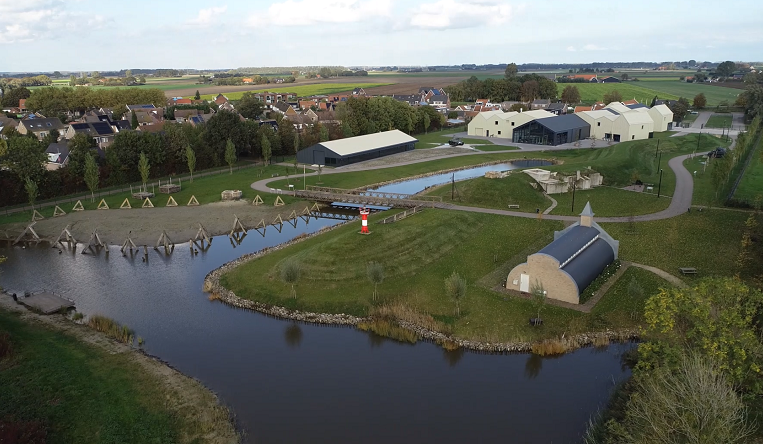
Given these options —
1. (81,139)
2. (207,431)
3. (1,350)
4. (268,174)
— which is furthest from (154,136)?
(207,431)

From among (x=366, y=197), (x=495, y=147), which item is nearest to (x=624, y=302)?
(x=366, y=197)

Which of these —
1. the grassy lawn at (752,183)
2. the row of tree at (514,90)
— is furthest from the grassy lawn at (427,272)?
the row of tree at (514,90)

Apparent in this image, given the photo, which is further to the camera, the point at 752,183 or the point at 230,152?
the point at 230,152

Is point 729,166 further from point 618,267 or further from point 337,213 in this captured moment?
point 337,213

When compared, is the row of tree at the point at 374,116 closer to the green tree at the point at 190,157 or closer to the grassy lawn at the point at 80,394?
the green tree at the point at 190,157

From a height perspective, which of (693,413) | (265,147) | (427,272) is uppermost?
(693,413)

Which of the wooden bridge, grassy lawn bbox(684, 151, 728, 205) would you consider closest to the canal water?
the wooden bridge

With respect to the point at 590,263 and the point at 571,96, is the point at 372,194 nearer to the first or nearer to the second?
the point at 590,263
